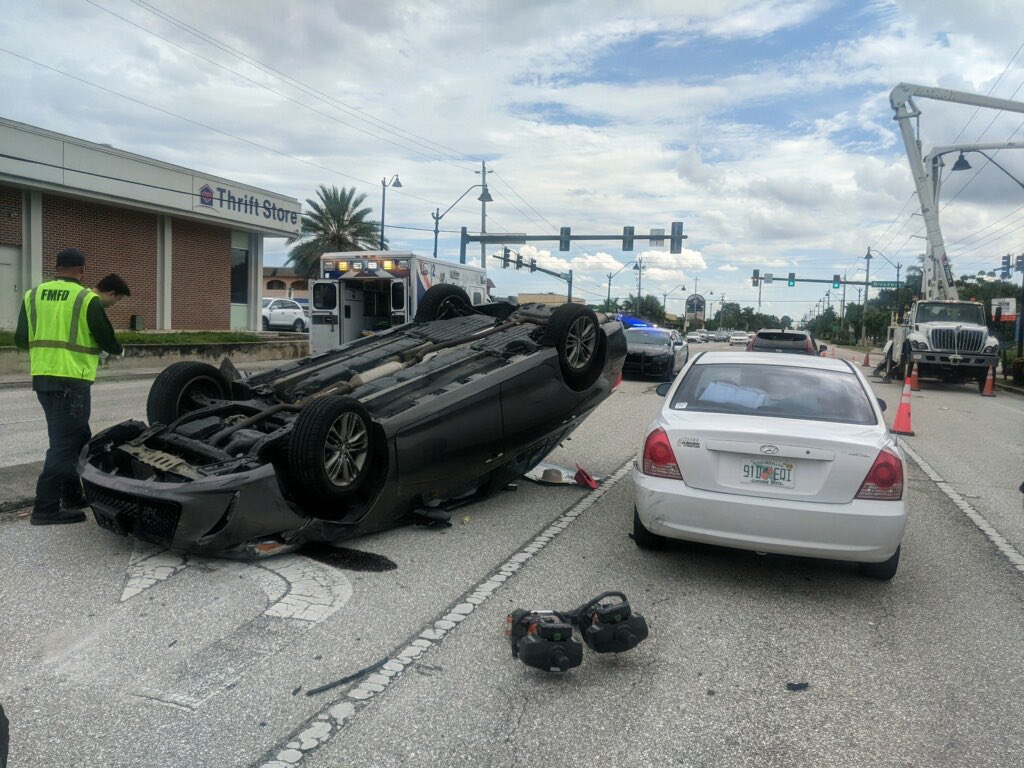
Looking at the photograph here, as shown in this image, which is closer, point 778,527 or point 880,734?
point 880,734

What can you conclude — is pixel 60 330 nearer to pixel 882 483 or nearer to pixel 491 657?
pixel 491 657

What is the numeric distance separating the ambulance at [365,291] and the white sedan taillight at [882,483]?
12.3 metres

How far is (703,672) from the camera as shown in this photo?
3.72 meters

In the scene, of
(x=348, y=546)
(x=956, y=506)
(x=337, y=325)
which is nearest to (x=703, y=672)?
(x=348, y=546)

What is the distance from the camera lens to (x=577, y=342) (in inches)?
274

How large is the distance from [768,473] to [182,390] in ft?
13.7

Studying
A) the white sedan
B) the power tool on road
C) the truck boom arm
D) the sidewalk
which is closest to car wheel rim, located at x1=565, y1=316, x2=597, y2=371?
the white sedan

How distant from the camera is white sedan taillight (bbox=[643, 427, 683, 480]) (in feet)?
16.1

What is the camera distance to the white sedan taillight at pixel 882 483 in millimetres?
4582

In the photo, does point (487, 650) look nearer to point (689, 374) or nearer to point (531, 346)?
point (689, 374)

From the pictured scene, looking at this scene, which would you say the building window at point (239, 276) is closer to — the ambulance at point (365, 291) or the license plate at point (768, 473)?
the ambulance at point (365, 291)

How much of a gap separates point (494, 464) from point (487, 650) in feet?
8.10

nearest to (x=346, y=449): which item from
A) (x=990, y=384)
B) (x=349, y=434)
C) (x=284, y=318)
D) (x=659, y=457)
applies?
(x=349, y=434)

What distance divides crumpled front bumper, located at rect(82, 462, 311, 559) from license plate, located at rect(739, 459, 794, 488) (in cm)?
266
